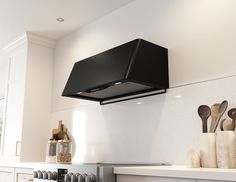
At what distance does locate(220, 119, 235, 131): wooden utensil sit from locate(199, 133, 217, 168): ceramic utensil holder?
6cm

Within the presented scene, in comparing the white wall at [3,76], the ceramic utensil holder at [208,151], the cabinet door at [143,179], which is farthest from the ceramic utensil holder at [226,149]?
the white wall at [3,76]

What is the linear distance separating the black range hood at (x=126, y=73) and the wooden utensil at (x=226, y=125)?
0.54m

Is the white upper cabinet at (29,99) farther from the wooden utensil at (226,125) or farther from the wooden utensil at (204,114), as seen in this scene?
the wooden utensil at (226,125)

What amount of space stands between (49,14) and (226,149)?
6.59ft

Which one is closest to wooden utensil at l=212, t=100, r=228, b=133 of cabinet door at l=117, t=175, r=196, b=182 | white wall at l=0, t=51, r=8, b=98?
cabinet door at l=117, t=175, r=196, b=182

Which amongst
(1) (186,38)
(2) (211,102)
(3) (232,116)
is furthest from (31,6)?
(3) (232,116)

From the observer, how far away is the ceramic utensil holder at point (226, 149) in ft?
5.16

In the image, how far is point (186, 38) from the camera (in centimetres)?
212

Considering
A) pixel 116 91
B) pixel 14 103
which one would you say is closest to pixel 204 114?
pixel 116 91

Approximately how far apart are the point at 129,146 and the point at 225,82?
35.3 inches

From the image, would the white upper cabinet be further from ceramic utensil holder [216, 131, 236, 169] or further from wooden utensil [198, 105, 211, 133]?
ceramic utensil holder [216, 131, 236, 169]

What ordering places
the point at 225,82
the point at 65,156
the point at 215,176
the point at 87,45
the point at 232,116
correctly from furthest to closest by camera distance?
the point at 87,45 → the point at 65,156 → the point at 225,82 → the point at 232,116 → the point at 215,176

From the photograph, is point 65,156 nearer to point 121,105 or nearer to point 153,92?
point 121,105

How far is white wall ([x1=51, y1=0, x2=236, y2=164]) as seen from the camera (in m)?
1.91
